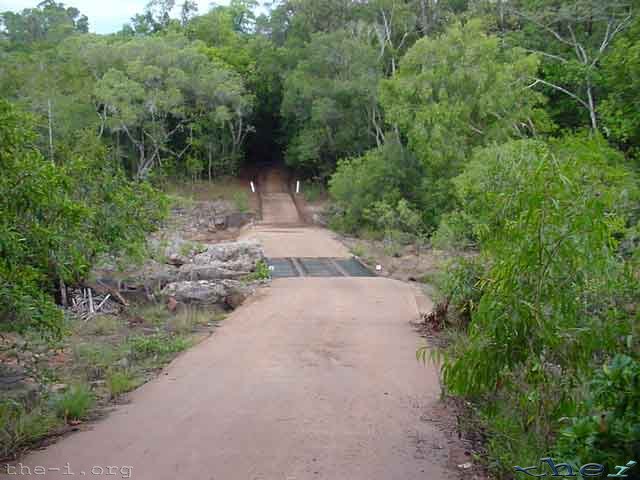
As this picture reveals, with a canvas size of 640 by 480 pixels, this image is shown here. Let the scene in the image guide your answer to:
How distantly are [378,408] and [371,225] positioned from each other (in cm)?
2230

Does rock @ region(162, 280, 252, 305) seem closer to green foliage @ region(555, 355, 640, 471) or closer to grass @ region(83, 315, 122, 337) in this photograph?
grass @ region(83, 315, 122, 337)

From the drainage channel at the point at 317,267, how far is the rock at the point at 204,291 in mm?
2858

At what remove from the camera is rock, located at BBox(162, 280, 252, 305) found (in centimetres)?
1622

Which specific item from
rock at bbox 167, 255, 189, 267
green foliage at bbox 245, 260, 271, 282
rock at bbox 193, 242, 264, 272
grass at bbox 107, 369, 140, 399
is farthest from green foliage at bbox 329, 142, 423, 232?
grass at bbox 107, 369, 140, 399

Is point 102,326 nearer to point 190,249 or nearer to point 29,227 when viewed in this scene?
point 29,227

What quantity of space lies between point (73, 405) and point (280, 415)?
231 centimetres

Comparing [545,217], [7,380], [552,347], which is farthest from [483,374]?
[7,380]

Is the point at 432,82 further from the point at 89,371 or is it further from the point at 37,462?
the point at 37,462

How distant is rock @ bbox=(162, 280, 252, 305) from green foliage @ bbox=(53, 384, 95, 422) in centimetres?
849

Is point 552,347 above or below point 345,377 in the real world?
above

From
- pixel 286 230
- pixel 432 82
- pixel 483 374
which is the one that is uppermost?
pixel 432 82

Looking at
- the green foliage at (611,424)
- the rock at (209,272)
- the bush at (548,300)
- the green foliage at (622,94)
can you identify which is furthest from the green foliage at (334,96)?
the green foliage at (611,424)

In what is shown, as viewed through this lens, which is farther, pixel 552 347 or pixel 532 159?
pixel 532 159

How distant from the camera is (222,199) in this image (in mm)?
38250
